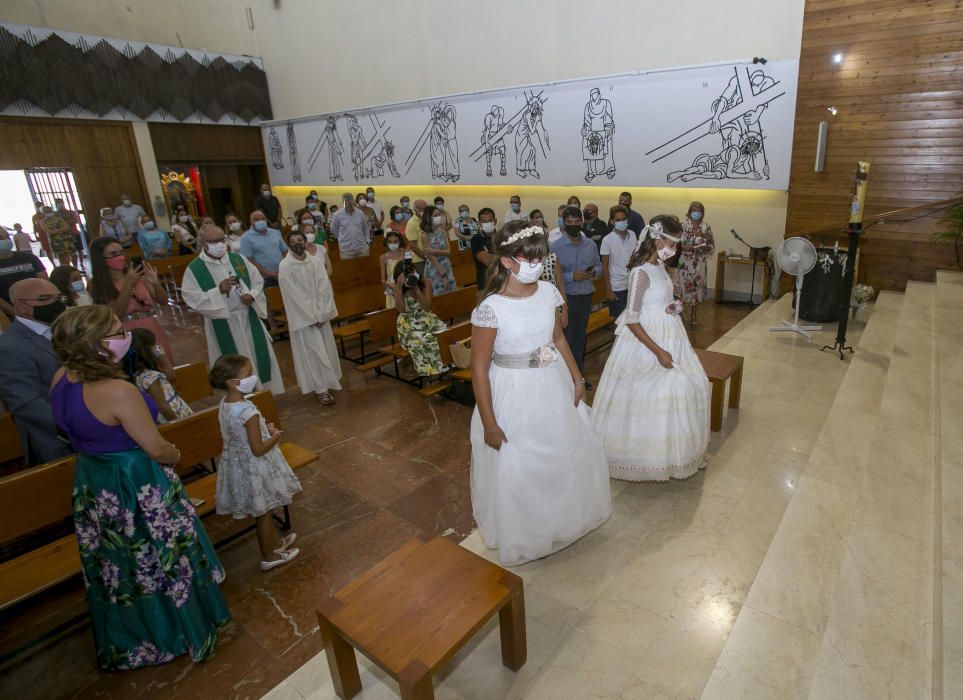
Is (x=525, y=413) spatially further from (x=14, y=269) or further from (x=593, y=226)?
(x=593, y=226)

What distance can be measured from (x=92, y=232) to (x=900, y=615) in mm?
15450

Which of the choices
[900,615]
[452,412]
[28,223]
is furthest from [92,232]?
[900,615]

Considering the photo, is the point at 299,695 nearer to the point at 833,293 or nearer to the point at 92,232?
the point at 833,293

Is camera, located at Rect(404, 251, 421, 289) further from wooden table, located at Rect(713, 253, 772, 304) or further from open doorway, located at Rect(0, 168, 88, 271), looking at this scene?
open doorway, located at Rect(0, 168, 88, 271)

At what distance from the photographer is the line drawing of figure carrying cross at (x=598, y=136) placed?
9203 mm

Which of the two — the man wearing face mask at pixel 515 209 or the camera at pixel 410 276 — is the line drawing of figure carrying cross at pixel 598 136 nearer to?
the man wearing face mask at pixel 515 209

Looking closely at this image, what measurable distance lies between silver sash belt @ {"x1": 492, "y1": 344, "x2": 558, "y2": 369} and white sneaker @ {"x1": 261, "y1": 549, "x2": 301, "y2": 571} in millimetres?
1874

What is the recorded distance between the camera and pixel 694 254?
24.4 ft

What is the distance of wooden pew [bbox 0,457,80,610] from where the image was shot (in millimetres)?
2783

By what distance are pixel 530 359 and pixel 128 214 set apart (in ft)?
41.9

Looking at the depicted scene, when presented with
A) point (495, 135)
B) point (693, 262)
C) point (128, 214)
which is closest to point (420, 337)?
point (693, 262)

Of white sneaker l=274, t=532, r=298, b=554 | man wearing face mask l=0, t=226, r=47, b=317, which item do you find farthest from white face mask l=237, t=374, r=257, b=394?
man wearing face mask l=0, t=226, r=47, b=317

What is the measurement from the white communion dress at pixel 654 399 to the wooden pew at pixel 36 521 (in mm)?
3028

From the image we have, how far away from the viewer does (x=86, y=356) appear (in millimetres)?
2227
